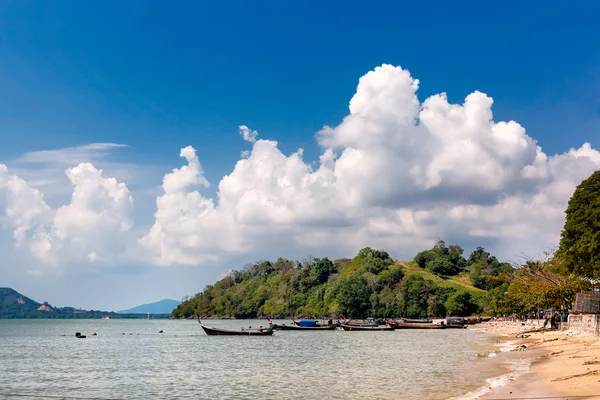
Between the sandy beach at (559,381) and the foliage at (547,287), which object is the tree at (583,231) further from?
the sandy beach at (559,381)

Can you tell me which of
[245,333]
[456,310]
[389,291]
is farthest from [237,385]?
[389,291]

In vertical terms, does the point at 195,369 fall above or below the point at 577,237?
below

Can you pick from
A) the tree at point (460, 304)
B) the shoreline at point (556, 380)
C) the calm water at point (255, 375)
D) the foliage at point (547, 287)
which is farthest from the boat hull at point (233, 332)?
the tree at point (460, 304)

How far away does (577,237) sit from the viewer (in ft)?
199

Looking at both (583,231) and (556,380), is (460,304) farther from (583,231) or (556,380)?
(556,380)

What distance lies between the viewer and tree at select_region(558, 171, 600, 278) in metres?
56.1

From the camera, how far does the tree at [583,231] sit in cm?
5606

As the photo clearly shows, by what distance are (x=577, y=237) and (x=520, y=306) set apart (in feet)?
117

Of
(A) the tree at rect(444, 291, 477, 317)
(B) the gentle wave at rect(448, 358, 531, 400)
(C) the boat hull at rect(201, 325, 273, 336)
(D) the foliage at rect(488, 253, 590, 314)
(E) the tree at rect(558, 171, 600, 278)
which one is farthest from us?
(A) the tree at rect(444, 291, 477, 317)

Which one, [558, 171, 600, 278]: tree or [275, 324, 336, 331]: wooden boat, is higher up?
[558, 171, 600, 278]: tree

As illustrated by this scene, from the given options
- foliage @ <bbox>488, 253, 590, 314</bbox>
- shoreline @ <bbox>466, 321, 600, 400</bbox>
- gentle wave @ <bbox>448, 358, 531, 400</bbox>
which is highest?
foliage @ <bbox>488, 253, 590, 314</bbox>

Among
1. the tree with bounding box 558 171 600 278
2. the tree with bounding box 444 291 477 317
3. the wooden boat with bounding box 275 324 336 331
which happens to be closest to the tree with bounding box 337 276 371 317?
the tree with bounding box 444 291 477 317

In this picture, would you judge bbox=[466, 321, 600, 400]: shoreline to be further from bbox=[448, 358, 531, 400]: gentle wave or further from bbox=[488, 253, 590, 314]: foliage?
bbox=[488, 253, 590, 314]: foliage

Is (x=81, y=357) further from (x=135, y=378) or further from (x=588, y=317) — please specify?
(x=588, y=317)
